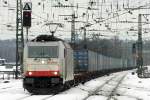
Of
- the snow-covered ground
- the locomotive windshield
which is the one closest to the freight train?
the locomotive windshield

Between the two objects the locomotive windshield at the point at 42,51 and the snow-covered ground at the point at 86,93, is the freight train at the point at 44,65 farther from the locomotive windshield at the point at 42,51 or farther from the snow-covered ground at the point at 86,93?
the snow-covered ground at the point at 86,93

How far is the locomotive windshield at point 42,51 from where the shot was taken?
28.1m

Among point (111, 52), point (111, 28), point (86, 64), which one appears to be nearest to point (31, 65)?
point (86, 64)

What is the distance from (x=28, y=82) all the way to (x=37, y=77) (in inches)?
23.1

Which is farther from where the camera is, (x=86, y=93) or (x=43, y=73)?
(x=86, y=93)

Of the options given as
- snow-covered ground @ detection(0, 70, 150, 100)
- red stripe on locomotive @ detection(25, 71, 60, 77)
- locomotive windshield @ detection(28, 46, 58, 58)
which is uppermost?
locomotive windshield @ detection(28, 46, 58, 58)

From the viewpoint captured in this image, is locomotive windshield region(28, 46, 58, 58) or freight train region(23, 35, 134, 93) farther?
locomotive windshield region(28, 46, 58, 58)

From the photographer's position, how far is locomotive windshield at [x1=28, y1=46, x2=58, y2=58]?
92.2 ft

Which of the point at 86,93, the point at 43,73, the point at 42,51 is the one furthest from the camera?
the point at 86,93

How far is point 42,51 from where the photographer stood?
2825 centimetres

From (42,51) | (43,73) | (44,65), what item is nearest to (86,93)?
(43,73)

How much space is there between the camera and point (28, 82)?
89.4ft

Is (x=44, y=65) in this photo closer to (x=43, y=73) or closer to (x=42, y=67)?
(x=42, y=67)

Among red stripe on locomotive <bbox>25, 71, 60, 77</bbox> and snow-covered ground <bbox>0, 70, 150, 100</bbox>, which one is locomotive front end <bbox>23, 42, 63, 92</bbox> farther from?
snow-covered ground <bbox>0, 70, 150, 100</bbox>
